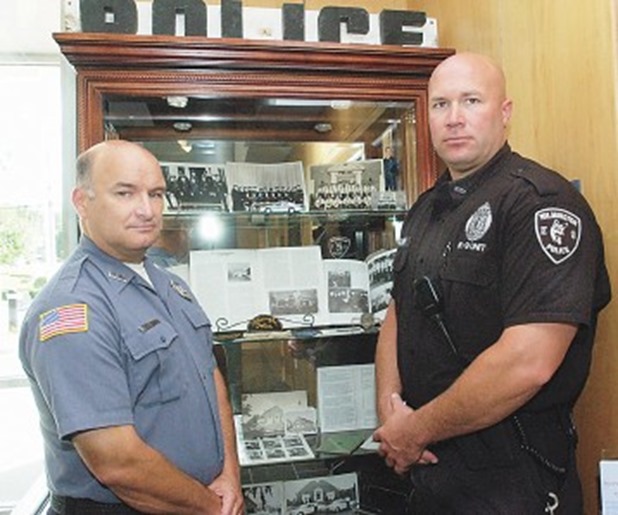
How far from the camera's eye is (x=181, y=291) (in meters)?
1.59

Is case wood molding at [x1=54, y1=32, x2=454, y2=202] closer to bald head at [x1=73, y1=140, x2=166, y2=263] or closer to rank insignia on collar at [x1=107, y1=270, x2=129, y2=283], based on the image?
bald head at [x1=73, y1=140, x2=166, y2=263]

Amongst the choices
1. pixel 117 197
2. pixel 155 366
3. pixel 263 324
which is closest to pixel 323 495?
pixel 263 324

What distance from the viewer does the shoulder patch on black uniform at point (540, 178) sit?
1.27 meters

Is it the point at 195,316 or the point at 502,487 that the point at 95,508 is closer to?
the point at 195,316

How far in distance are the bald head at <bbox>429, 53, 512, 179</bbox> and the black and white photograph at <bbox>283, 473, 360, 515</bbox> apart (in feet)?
3.82

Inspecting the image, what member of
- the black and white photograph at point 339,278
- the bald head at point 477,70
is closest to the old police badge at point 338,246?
the black and white photograph at point 339,278

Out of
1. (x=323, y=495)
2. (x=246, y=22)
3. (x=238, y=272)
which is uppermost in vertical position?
(x=246, y=22)

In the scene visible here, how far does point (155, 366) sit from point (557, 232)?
2.96 feet

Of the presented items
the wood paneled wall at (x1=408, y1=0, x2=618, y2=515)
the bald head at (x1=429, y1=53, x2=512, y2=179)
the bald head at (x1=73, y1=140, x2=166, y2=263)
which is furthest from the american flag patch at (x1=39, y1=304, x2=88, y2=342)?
the wood paneled wall at (x1=408, y1=0, x2=618, y2=515)

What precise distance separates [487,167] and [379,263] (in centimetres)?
68

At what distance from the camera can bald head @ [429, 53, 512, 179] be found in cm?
144

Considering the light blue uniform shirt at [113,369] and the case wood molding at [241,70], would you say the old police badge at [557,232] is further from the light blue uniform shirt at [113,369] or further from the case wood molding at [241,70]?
the light blue uniform shirt at [113,369]

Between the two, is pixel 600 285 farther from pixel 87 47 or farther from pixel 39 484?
pixel 39 484

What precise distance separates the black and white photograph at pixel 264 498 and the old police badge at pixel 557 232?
4.03ft
